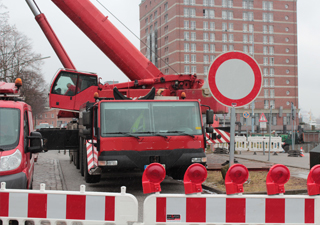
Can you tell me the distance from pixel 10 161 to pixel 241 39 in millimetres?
94227

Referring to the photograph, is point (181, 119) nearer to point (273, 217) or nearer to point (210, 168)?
point (210, 168)

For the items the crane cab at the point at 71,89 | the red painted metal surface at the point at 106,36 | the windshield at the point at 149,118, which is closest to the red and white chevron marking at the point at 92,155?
the windshield at the point at 149,118

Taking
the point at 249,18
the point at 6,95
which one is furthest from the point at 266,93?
the point at 6,95

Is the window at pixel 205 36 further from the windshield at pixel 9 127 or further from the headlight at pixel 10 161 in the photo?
the headlight at pixel 10 161

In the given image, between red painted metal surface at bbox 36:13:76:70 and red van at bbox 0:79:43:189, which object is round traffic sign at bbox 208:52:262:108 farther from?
red painted metal surface at bbox 36:13:76:70

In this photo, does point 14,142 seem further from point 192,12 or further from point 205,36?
point 205,36

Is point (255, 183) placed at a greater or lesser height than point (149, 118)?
lesser

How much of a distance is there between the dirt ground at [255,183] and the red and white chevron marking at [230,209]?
4.36 meters

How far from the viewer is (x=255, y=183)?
9.45 metres

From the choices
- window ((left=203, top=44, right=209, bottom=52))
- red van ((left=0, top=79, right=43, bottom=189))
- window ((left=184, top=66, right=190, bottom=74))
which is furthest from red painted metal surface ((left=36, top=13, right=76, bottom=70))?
window ((left=203, top=44, right=209, bottom=52))

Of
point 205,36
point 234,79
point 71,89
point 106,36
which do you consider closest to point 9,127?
point 234,79

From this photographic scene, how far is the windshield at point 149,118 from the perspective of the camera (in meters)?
8.95

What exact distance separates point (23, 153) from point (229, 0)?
94.3 meters

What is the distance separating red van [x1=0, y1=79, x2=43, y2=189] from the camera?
230 inches
